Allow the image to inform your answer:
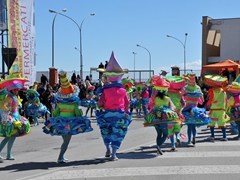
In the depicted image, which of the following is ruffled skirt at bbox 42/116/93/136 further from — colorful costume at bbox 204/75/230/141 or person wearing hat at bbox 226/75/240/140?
person wearing hat at bbox 226/75/240/140

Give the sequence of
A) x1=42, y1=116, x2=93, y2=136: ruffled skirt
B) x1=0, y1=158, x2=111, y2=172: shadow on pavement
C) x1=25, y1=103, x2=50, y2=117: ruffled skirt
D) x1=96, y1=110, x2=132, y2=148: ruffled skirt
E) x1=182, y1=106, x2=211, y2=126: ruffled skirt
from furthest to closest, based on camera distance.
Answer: x1=25, y1=103, x2=50, y2=117: ruffled skirt < x1=182, y1=106, x2=211, y2=126: ruffled skirt < x1=96, y1=110, x2=132, y2=148: ruffled skirt < x1=42, y1=116, x2=93, y2=136: ruffled skirt < x1=0, y1=158, x2=111, y2=172: shadow on pavement

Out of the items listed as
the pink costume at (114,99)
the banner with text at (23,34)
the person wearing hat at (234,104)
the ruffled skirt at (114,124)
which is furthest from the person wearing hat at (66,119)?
the banner with text at (23,34)

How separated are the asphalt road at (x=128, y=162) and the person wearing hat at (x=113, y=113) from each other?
518 mm

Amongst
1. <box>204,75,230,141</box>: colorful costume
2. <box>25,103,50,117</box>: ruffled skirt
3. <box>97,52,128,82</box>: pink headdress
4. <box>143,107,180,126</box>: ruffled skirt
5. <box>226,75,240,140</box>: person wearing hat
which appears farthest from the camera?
<box>25,103,50,117</box>: ruffled skirt

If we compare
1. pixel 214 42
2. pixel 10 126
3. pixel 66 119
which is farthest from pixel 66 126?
pixel 214 42

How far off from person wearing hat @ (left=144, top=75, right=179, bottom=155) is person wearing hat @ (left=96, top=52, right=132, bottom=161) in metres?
0.96

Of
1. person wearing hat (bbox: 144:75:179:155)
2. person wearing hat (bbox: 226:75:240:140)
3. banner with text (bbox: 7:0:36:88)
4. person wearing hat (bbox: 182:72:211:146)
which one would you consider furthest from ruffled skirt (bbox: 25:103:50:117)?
person wearing hat (bbox: 144:75:179:155)

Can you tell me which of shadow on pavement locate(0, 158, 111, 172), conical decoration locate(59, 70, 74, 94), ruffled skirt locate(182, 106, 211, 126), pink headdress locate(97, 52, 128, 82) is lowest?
shadow on pavement locate(0, 158, 111, 172)

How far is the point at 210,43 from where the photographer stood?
2151 inches

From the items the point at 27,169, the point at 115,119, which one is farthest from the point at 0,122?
the point at 115,119

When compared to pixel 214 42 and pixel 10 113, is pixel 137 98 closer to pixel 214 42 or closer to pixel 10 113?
pixel 10 113

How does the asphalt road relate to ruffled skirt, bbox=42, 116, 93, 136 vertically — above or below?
below

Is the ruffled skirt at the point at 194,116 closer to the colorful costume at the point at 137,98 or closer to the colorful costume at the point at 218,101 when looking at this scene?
the colorful costume at the point at 218,101

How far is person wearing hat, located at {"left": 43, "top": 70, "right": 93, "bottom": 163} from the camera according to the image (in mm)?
9434
